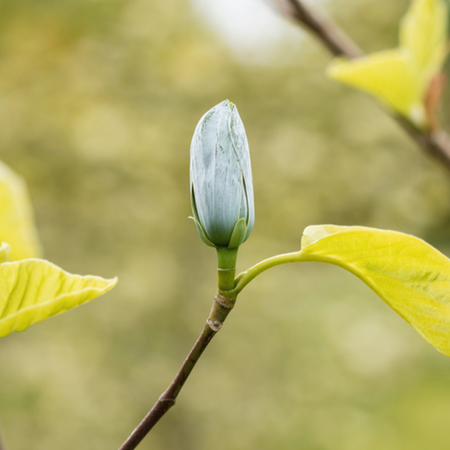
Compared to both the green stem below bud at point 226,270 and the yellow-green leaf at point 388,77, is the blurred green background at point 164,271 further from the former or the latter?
the green stem below bud at point 226,270

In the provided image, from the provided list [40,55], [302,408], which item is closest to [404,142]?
[302,408]

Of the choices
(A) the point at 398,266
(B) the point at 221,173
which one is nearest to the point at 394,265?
(A) the point at 398,266

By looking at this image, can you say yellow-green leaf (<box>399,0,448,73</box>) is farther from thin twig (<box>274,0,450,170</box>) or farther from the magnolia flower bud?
the magnolia flower bud

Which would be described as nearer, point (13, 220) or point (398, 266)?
point (398, 266)

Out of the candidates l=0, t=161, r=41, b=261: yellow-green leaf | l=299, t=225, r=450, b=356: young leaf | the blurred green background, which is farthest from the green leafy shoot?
the blurred green background

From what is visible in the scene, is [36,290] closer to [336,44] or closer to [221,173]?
[221,173]

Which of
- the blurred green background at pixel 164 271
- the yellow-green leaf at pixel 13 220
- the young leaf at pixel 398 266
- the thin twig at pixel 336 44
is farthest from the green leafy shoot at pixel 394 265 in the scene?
the blurred green background at pixel 164 271
